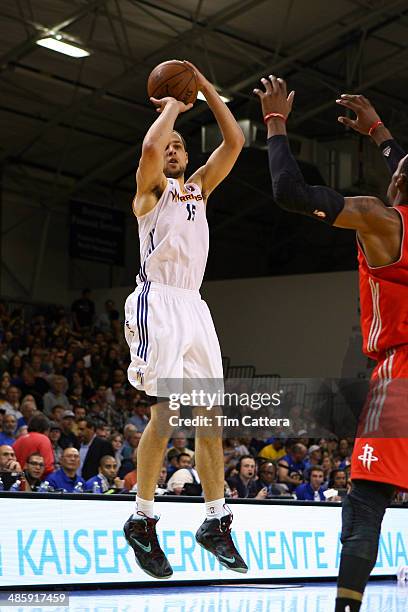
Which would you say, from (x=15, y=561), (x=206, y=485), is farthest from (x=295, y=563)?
(x=206, y=485)

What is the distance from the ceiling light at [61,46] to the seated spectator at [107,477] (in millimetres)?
10257

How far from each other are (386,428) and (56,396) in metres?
13.0

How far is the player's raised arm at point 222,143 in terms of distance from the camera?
621 centimetres

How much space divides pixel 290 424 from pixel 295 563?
25.2ft

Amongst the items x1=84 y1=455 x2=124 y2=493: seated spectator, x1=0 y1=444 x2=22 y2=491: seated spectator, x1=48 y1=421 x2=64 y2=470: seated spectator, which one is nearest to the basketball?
x1=0 y1=444 x2=22 y2=491: seated spectator

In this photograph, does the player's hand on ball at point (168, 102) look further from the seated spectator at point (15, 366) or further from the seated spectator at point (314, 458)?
the seated spectator at point (15, 366)

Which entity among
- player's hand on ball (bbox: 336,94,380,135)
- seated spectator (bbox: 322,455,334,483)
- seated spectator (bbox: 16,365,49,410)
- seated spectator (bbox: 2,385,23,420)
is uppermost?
player's hand on ball (bbox: 336,94,380,135)

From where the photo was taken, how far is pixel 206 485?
603 cm

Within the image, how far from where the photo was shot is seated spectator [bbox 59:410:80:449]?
14117 millimetres

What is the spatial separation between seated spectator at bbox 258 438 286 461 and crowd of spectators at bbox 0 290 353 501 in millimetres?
21

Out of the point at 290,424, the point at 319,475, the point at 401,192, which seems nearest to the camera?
the point at 401,192

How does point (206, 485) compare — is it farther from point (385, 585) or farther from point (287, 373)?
point (287, 373)

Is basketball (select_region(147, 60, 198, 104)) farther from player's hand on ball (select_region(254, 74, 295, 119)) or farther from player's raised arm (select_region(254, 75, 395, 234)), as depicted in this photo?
player's raised arm (select_region(254, 75, 395, 234))

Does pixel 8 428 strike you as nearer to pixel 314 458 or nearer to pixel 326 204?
pixel 314 458
